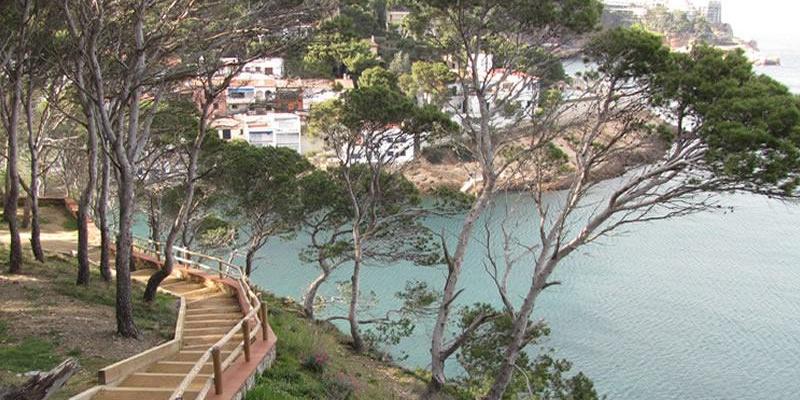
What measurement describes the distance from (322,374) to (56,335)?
12.9ft

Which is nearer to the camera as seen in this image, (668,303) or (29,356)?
(29,356)

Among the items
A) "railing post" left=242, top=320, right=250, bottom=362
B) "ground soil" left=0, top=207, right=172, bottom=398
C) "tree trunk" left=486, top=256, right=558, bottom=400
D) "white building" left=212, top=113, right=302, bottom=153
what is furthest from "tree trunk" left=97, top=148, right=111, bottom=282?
"white building" left=212, top=113, right=302, bottom=153

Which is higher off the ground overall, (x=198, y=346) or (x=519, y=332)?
(x=198, y=346)

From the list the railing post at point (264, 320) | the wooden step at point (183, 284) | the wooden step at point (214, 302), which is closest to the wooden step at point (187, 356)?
the railing post at point (264, 320)

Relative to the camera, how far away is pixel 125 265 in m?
10.6

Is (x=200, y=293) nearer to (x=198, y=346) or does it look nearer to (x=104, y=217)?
(x=104, y=217)

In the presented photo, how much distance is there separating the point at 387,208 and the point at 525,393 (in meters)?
7.12

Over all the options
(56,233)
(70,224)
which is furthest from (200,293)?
(70,224)

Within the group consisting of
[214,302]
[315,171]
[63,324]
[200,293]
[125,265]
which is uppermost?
[315,171]

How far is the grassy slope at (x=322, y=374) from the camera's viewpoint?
360 inches

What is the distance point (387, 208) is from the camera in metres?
21.1

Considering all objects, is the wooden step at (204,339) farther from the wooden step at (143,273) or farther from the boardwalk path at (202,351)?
the wooden step at (143,273)

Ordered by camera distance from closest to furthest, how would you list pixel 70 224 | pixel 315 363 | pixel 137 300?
pixel 315 363
pixel 137 300
pixel 70 224

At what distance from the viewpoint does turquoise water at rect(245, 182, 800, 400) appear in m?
22.7
